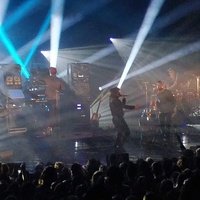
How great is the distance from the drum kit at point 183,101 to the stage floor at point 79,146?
6.70 feet

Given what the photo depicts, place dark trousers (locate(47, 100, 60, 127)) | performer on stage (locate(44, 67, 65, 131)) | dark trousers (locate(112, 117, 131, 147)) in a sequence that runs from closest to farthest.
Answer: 1. dark trousers (locate(112, 117, 131, 147))
2. dark trousers (locate(47, 100, 60, 127))
3. performer on stage (locate(44, 67, 65, 131))

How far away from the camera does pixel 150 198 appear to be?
11.8 ft

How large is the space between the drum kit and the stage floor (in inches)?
80.4

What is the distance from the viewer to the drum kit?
56.5ft

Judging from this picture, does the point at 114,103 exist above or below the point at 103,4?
below

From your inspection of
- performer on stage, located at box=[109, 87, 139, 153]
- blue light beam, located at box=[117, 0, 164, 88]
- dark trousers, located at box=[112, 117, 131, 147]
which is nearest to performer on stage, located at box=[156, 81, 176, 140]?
performer on stage, located at box=[109, 87, 139, 153]

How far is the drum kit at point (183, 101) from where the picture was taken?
17219 mm

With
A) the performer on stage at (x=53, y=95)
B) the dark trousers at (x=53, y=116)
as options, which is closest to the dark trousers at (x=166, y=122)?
→ the dark trousers at (x=53, y=116)

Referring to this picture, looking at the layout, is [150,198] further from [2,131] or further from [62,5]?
[62,5]

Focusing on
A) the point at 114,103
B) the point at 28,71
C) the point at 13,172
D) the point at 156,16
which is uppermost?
the point at 156,16

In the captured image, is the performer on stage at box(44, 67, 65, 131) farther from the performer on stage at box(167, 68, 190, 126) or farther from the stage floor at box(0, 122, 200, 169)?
the performer on stage at box(167, 68, 190, 126)

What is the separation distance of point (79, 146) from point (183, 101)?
7.73 metres

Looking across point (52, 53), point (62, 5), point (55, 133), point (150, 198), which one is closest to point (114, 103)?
point (55, 133)

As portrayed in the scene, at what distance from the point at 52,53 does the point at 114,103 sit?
1201 cm
